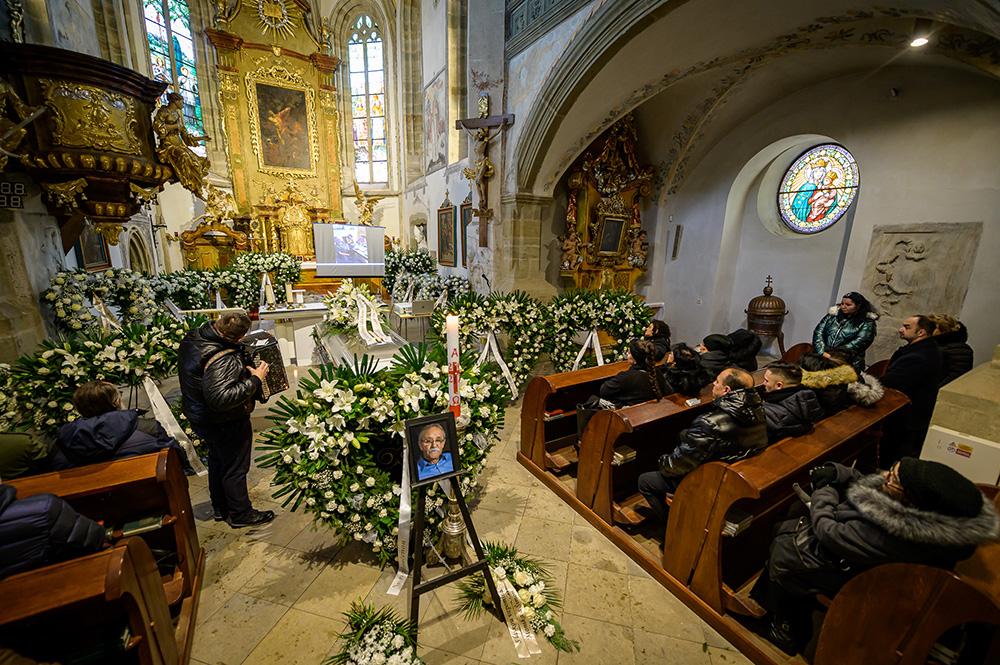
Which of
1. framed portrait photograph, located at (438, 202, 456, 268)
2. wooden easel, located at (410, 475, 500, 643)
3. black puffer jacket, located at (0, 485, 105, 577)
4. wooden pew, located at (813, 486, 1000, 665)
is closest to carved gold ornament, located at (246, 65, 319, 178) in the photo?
framed portrait photograph, located at (438, 202, 456, 268)

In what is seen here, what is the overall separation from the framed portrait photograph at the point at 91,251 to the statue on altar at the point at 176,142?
206 centimetres

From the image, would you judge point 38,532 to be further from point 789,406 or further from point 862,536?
point 789,406

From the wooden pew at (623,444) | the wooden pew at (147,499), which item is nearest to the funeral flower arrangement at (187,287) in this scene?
the wooden pew at (147,499)

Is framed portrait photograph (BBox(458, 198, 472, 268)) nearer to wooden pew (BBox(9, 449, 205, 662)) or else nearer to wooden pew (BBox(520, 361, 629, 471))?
wooden pew (BBox(520, 361, 629, 471))

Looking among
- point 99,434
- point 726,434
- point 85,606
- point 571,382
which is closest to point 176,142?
point 99,434

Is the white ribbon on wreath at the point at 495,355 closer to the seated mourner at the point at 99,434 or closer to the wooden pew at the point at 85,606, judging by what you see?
the seated mourner at the point at 99,434

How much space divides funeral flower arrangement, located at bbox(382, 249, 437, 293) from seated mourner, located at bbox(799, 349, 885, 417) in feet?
32.8

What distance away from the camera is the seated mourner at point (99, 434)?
2365 mm

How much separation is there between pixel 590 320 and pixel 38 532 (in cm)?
534

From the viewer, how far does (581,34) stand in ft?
16.2

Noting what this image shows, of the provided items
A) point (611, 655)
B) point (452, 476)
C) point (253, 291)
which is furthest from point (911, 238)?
point (253, 291)

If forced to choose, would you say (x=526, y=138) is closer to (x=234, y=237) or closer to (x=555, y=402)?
(x=555, y=402)

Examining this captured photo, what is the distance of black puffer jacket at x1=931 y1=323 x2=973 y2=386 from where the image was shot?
361 centimetres

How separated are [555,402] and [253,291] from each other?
29.3 feet
